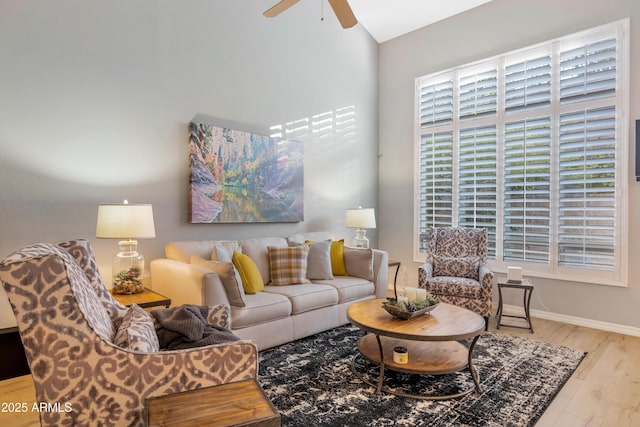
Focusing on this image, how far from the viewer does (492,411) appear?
7.45ft

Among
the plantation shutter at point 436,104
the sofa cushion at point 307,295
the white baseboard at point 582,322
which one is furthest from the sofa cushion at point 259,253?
the plantation shutter at point 436,104

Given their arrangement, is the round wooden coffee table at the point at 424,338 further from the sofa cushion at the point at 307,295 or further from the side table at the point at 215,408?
the side table at the point at 215,408

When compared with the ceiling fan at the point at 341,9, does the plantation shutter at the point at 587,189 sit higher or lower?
lower

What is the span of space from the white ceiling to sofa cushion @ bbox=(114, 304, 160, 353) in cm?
463

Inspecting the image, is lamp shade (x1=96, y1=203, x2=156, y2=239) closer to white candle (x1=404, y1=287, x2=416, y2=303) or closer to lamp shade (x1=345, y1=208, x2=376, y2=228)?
white candle (x1=404, y1=287, x2=416, y2=303)

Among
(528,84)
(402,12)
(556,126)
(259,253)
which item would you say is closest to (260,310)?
(259,253)

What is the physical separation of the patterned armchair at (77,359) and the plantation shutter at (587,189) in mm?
3946

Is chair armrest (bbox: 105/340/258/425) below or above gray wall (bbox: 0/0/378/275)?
below

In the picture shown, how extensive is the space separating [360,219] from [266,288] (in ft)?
5.62

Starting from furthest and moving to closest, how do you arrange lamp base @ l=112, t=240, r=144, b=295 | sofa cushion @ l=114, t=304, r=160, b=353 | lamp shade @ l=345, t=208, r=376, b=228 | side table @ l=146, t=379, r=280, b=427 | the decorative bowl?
lamp shade @ l=345, t=208, r=376, b=228
lamp base @ l=112, t=240, r=144, b=295
the decorative bowl
sofa cushion @ l=114, t=304, r=160, b=353
side table @ l=146, t=379, r=280, b=427

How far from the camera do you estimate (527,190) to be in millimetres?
4371

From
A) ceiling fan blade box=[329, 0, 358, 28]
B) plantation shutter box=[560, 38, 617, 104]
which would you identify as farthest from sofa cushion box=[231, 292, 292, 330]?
plantation shutter box=[560, 38, 617, 104]

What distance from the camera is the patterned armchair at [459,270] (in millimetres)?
3799

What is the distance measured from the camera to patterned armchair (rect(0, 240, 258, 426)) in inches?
50.9
